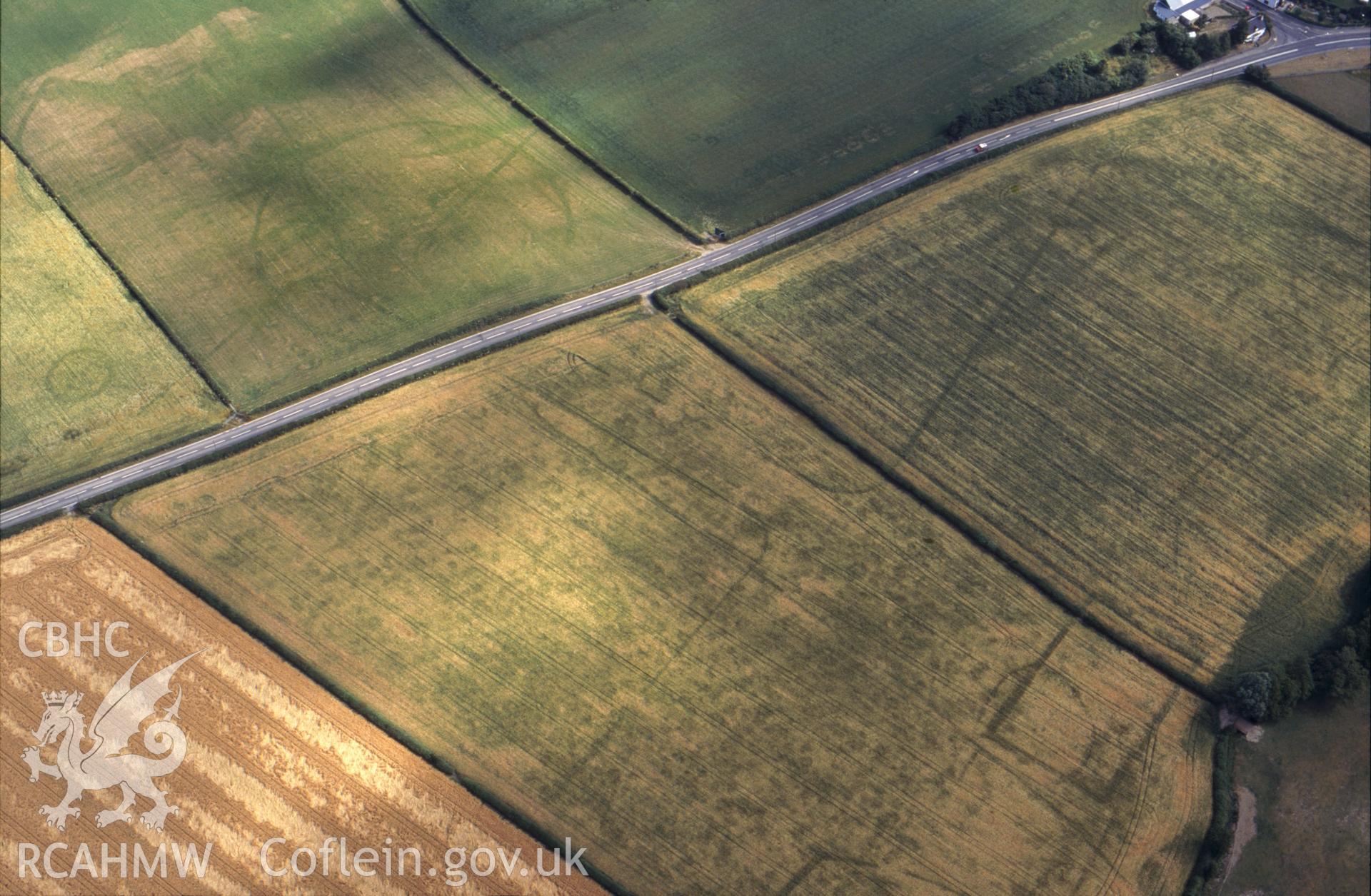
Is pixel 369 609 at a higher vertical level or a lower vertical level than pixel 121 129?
lower

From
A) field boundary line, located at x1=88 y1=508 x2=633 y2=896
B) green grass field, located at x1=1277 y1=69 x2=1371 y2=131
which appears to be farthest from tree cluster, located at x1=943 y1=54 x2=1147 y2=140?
field boundary line, located at x1=88 y1=508 x2=633 y2=896

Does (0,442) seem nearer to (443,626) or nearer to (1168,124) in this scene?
(443,626)

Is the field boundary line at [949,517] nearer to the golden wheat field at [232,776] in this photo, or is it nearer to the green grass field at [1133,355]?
the green grass field at [1133,355]

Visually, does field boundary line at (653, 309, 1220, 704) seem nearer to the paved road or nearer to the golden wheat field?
the paved road

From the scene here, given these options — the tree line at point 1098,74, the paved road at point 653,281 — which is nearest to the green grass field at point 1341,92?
the paved road at point 653,281

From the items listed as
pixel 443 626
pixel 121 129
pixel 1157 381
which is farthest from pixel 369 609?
pixel 1157 381

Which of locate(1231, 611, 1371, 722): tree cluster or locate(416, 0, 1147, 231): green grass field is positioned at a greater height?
locate(416, 0, 1147, 231): green grass field
